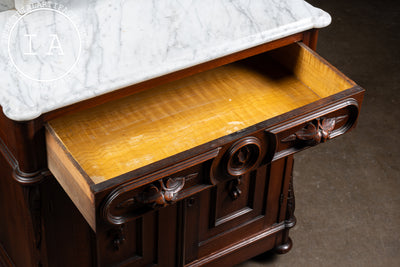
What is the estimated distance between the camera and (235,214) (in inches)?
85.6

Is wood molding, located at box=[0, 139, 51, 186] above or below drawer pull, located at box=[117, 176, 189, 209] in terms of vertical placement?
below

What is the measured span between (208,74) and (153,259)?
56 centimetres

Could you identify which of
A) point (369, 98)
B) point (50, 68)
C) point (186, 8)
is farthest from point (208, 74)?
point (369, 98)

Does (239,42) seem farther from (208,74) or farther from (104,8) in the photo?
(104,8)

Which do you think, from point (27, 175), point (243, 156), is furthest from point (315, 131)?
point (27, 175)

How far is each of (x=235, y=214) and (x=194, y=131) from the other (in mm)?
475

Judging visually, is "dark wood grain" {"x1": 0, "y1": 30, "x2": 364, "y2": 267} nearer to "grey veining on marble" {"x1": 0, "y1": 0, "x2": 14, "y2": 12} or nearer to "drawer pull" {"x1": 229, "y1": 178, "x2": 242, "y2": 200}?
"drawer pull" {"x1": 229, "y1": 178, "x2": 242, "y2": 200}

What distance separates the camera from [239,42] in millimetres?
1782

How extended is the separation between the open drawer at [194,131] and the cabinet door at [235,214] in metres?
0.27

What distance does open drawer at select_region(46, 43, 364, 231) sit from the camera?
1.50m

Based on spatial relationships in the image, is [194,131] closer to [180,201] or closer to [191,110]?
[191,110]

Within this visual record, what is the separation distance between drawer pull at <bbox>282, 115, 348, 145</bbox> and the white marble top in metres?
0.26

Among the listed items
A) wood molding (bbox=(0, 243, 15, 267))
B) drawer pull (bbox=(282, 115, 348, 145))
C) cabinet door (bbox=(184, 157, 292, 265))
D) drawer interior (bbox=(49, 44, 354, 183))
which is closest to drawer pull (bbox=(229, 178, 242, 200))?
cabinet door (bbox=(184, 157, 292, 265))

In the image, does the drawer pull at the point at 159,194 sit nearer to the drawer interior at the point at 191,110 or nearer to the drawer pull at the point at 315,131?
the drawer interior at the point at 191,110
